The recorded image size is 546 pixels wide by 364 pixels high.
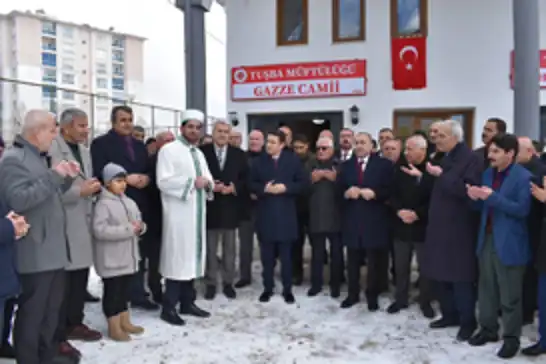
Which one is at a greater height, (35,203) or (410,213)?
(35,203)

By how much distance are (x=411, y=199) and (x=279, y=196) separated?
4.27 ft

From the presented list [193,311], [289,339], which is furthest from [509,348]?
[193,311]

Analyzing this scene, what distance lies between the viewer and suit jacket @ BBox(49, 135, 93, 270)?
12.1 ft

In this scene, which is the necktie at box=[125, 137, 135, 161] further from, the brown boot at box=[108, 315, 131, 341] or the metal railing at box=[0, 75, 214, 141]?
the metal railing at box=[0, 75, 214, 141]

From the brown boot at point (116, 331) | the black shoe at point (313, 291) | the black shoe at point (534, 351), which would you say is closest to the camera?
the black shoe at point (534, 351)

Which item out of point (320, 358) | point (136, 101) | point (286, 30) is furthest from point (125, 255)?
point (136, 101)

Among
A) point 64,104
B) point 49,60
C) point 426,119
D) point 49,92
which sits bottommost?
point 426,119

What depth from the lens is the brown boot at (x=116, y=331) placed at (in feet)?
13.4

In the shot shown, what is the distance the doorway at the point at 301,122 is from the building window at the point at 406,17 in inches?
70.9

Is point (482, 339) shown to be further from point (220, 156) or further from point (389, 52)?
point (389, 52)

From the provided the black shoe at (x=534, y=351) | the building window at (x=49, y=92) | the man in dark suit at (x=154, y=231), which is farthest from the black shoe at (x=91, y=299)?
the building window at (x=49, y=92)

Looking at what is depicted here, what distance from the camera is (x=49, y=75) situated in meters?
13.7

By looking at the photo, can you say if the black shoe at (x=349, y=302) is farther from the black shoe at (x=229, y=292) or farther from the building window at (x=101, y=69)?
the building window at (x=101, y=69)

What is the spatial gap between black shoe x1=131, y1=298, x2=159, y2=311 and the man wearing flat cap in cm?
35
